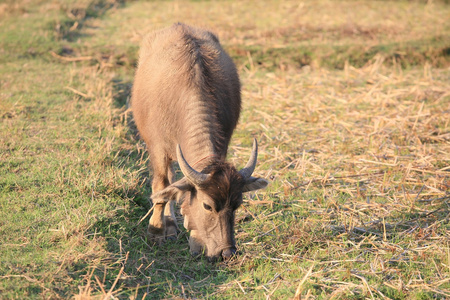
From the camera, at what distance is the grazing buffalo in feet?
10.5

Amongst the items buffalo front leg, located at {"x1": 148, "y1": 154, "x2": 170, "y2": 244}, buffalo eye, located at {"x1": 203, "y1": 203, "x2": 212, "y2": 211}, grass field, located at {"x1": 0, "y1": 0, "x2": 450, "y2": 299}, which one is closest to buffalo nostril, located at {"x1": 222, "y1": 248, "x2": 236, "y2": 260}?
grass field, located at {"x1": 0, "y1": 0, "x2": 450, "y2": 299}

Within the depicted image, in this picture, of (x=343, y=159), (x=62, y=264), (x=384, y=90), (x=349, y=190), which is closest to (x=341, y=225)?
(x=349, y=190)

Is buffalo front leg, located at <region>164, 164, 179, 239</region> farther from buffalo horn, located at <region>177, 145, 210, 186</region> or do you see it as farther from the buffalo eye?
buffalo horn, located at <region>177, 145, 210, 186</region>

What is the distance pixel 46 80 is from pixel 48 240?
144 inches

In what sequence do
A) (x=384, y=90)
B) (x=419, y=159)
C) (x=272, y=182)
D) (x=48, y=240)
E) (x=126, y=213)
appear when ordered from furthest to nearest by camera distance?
(x=384, y=90) → (x=419, y=159) → (x=272, y=182) → (x=126, y=213) → (x=48, y=240)

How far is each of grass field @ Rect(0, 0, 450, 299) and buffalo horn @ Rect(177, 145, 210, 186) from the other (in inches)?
26.1

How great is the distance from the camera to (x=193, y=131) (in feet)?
11.3

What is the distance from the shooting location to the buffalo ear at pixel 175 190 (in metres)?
3.23

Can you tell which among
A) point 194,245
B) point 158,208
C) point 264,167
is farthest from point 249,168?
point 264,167

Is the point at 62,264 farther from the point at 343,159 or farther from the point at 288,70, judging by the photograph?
the point at 288,70

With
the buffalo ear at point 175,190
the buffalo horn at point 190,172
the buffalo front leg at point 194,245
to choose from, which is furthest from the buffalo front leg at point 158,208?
the buffalo horn at point 190,172

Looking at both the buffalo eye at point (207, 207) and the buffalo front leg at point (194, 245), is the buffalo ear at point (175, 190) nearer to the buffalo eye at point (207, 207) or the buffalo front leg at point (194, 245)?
the buffalo eye at point (207, 207)

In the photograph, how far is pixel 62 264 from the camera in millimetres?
2914

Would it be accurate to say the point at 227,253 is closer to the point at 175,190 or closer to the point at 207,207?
the point at 207,207
